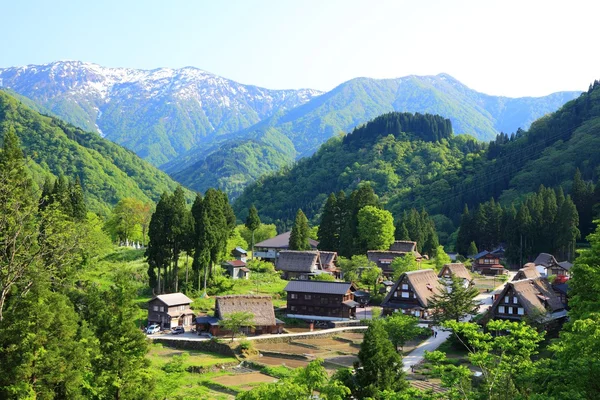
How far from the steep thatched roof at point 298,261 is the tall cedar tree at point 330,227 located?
28.9 ft

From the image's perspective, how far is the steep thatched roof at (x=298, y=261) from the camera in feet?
217

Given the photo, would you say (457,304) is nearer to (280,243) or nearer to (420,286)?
(420,286)

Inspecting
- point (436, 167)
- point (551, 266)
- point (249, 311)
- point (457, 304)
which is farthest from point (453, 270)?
point (436, 167)

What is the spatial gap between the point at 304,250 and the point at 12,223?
53325 millimetres

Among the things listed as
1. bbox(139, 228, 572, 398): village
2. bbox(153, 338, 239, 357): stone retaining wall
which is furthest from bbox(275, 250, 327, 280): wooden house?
bbox(153, 338, 239, 357): stone retaining wall

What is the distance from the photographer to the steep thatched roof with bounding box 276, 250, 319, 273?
66188 mm

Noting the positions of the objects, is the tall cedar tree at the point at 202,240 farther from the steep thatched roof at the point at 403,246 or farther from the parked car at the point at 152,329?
the steep thatched roof at the point at 403,246

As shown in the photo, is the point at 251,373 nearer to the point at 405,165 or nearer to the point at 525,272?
the point at 525,272

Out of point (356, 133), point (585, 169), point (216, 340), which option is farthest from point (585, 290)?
point (356, 133)

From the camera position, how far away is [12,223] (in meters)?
20.6

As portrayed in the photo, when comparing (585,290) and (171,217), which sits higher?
(171,217)

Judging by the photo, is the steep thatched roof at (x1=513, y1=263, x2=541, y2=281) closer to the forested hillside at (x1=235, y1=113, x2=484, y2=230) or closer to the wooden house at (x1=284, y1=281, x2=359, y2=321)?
the wooden house at (x1=284, y1=281, x2=359, y2=321)

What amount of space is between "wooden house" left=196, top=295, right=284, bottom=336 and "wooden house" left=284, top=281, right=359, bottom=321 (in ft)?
16.8

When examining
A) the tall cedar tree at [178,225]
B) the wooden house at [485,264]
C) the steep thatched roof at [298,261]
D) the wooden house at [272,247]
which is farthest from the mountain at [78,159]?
the wooden house at [485,264]
